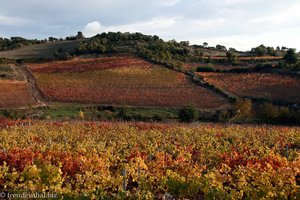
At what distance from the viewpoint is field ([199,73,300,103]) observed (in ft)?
186

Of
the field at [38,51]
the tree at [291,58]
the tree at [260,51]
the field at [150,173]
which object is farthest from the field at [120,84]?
the tree at [260,51]

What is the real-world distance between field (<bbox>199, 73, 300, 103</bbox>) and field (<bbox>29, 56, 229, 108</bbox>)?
16.1 feet

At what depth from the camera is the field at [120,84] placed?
55.6m

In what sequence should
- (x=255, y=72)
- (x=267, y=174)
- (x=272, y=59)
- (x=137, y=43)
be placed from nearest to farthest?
1. (x=267, y=174)
2. (x=255, y=72)
3. (x=272, y=59)
4. (x=137, y=43)

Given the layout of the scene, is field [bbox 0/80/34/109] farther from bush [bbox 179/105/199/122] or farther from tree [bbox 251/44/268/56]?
tree [bbox 251/44/268/56]

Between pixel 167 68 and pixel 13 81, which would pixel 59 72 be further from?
pixel 167 68

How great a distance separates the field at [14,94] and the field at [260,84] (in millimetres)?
31352

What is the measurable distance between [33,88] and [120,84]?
14.8 m

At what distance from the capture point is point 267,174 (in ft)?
36.3

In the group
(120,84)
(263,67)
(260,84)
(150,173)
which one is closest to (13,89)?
(120,84)

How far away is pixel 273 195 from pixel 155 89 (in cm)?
5197

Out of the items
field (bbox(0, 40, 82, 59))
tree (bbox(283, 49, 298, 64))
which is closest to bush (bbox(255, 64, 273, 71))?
tree (bbox(283, 49, 298, 64))

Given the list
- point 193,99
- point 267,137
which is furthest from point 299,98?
Answer: point 267,137

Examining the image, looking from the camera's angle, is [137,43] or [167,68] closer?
[167,68]
